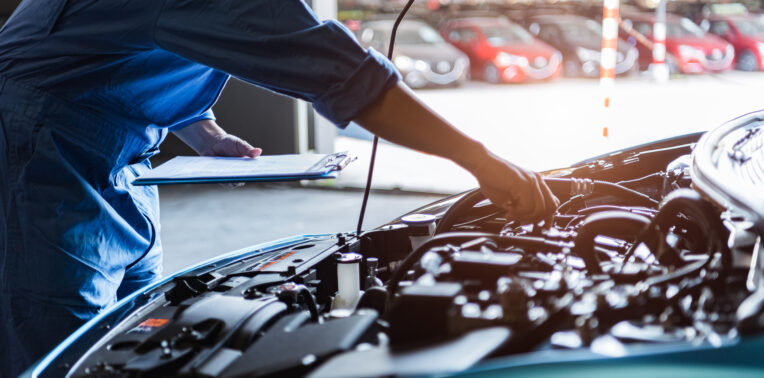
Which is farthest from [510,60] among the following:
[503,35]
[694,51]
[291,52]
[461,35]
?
[291,52]

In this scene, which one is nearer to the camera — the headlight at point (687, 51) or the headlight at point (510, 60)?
the headlight at point (510, 60)

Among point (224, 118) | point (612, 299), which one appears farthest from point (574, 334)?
point (224, 118)

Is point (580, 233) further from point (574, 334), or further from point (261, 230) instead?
point (261, 230)

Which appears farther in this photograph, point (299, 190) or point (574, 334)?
point (299, 190)

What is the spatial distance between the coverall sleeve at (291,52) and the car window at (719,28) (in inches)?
506

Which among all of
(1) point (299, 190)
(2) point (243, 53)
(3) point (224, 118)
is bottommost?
(1) point (299, 190)

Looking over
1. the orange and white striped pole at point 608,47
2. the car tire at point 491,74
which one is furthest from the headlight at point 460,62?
the orange and white striped pole at point 608,47

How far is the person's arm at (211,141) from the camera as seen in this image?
1.67m

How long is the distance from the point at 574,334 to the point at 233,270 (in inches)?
32.4

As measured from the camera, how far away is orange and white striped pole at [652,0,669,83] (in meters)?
7.72

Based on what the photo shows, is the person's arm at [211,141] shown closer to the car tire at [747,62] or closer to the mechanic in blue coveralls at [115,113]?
the mechanic in blue coveralls at [115,113]

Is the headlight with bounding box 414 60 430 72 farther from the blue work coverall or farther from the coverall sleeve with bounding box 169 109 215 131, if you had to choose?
the blue work coverall

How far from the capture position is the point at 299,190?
5.38 m

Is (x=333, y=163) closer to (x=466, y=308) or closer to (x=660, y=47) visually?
(x=466, y=308)
